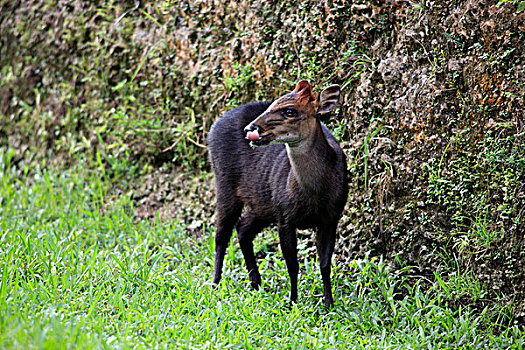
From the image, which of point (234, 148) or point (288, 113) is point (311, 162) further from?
point (234, 148)

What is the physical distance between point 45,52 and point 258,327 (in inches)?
229

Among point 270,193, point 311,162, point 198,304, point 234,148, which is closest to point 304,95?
point 311,162

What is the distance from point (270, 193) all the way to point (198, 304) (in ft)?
3.40

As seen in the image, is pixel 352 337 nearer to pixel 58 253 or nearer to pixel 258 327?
pixel 258 327

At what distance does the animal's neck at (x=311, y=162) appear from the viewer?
4543mm

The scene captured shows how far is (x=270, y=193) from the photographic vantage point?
4.92 m

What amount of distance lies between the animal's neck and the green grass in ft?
2.96

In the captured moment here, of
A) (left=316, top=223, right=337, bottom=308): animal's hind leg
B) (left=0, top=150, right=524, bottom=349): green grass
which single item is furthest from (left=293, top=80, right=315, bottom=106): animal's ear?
(left=0, top=150, right=524, bottom=349): green grass

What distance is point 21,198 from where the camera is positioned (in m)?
7.16

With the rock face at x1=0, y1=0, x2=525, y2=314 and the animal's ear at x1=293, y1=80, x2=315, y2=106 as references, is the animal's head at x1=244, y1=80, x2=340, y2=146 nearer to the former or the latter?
the animal's ear at x1=293, y1=80, x2=315, y2=106

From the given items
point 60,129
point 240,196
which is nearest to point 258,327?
point 240,196

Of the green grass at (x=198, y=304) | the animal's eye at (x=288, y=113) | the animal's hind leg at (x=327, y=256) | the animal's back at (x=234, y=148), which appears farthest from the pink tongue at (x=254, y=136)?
the green grass at (x=198, y=304)

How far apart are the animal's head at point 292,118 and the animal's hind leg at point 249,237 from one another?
0.96 m

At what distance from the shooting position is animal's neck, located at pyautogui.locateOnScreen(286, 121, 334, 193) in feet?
14.9
